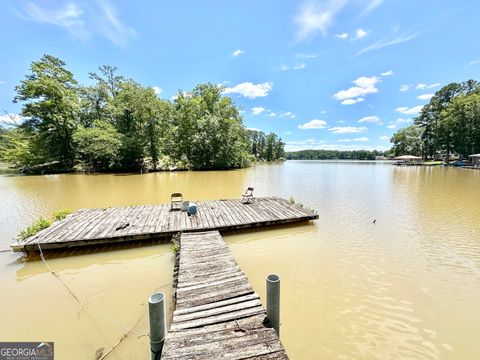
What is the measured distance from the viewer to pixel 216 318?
3018 mm

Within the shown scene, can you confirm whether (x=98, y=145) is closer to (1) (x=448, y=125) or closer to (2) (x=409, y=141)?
(1) (x=448, y=125)

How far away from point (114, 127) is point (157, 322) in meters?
33.1

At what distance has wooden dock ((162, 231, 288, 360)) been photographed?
2.45 meters

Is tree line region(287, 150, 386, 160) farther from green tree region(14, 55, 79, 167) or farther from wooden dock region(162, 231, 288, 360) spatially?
wooden dock region(162, 231, 288, 360)

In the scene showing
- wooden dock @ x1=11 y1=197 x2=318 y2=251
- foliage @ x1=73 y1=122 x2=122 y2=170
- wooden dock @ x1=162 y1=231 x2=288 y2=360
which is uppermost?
foliage @ x1=73 y1=122 x2=122 y2=170

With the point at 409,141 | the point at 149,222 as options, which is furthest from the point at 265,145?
the point at 149,222

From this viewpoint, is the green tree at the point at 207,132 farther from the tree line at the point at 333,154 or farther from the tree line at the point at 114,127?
the tree line at the point at 333,154

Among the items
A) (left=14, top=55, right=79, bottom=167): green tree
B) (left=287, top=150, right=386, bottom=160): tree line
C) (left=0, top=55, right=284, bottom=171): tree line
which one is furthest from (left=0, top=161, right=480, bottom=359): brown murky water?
(left=287, top=150, right=386, bottom=160): tree line

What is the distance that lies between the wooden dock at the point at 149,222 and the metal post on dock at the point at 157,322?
416 centimetres

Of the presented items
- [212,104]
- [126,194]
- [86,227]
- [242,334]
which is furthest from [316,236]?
[212,104]

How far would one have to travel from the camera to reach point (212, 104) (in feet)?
113

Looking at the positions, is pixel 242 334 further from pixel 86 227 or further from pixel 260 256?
pixel 86 227

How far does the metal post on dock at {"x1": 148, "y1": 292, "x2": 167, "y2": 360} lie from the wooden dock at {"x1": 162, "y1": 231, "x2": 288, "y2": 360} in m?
0.12

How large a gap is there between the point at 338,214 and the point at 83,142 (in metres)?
28.1
